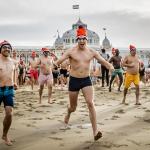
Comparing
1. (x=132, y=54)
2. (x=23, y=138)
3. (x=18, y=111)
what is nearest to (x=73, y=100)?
(x=23, y=138)

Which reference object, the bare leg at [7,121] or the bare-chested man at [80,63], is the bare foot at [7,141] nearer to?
the bare leg at [7,121]

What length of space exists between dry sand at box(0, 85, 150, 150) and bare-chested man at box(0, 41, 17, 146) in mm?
362

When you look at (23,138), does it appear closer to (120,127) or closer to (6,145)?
(6,145)

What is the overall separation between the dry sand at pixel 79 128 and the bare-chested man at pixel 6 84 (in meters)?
0.36

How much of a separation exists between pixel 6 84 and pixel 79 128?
2.04 metres

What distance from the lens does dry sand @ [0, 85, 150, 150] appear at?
771cm

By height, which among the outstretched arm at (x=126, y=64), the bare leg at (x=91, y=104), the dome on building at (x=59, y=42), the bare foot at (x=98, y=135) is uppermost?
the dome on building at (x=59, y=42)

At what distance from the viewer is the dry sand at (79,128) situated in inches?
304

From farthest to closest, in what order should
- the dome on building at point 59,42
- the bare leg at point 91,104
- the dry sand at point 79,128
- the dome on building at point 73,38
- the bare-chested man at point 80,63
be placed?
the dome on building at point 73,38, the dome on building at point 59,42, the bare-chested man at point 80,63, the bare leg at point 91,104, the dry sand at point 79,128

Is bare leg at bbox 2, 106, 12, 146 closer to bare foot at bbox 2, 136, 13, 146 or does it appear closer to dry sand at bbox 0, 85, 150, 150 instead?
bare foot at bbox 2, 136, 13, 146

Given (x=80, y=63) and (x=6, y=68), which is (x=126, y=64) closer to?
(x=80, y=63)

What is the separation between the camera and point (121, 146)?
7566 mm

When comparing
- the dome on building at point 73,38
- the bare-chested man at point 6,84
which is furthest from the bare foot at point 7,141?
the dome on building at point 73,38

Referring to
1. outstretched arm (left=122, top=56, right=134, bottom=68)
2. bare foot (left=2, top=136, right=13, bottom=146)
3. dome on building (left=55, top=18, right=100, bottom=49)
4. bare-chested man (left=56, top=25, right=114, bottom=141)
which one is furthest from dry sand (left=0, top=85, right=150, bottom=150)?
dome on building (left=55, top=18, right=100, bottom=49)
